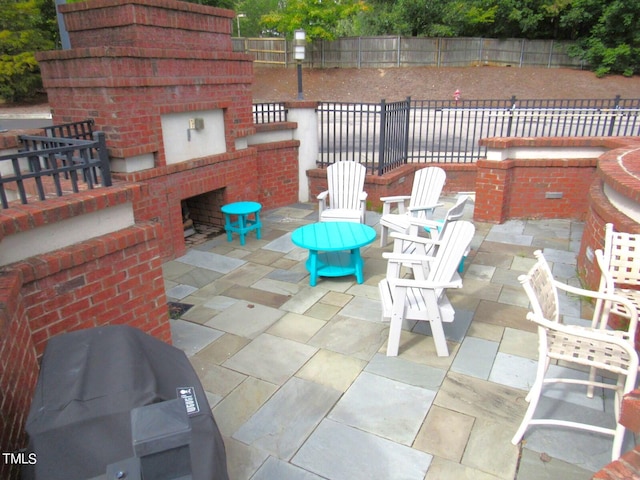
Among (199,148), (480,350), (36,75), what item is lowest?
(480,350)

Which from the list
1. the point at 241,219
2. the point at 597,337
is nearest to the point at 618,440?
the point at 597,337

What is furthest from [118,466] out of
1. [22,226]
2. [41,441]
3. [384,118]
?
[384,118]

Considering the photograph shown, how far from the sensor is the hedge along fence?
25.6 m

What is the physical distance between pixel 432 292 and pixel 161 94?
3888mm

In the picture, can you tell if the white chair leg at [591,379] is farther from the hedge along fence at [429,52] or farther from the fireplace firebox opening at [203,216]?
the hedge along fence at [429,52]

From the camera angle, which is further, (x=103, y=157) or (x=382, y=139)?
(x=382, y=139)

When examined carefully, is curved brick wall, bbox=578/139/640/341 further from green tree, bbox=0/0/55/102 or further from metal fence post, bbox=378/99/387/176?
green tree, bbox=0/0/55/102

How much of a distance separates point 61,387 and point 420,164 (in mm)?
7694

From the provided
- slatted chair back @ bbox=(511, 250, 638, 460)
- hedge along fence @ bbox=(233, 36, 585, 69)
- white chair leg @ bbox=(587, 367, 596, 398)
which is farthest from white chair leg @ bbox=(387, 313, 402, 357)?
hedge along fence @ bbox=(233, 36, 585, 69)

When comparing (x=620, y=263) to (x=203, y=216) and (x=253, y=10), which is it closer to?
(x=203, y=216)

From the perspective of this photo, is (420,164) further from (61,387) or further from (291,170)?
(61,387)

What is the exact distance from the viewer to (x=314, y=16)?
25.6 metres

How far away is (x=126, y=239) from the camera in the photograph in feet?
10.4

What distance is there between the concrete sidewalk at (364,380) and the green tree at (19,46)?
932 inches
